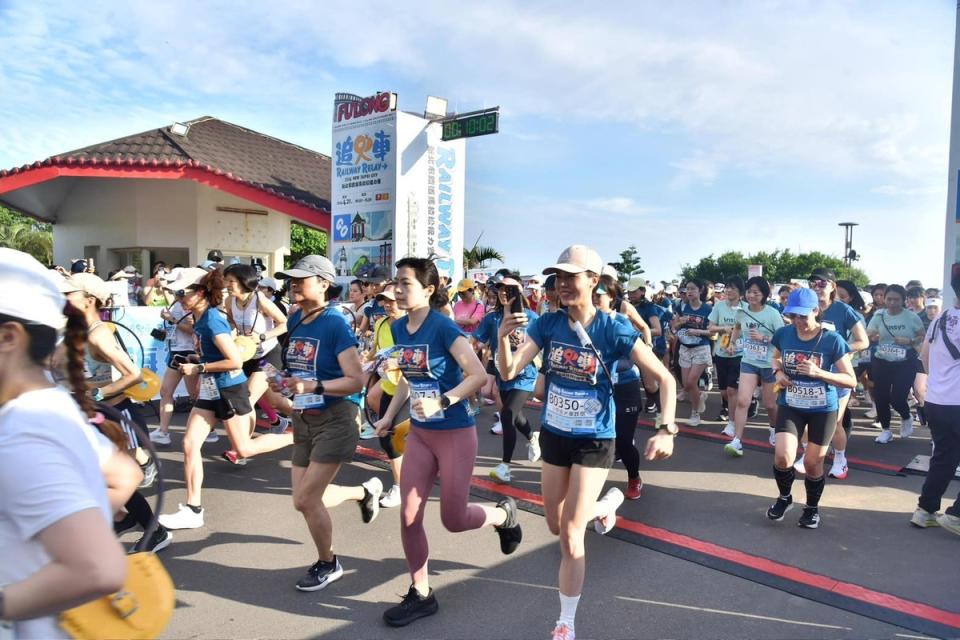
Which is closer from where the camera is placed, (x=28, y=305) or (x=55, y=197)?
(x=28, y=305)

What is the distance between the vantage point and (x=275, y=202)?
1517 cm

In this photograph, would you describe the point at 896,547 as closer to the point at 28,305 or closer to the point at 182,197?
the point at 28,305

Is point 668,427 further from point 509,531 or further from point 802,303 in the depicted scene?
point 802,303

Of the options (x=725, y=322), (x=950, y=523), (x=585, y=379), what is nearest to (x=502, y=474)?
(x=585, y=379)

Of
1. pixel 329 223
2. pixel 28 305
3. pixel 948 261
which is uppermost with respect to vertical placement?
pixel 329 223

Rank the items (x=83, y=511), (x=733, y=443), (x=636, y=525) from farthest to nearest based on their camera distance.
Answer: (x=733, y=443) < (x=636, y=525) < (x=83, y=511)

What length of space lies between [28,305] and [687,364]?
342 inches

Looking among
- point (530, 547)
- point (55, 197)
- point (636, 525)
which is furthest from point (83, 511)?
point (55, 197)

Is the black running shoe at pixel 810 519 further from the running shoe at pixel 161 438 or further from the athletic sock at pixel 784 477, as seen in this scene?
the running shoe at pixel 161 438

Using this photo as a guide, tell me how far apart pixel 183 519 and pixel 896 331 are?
8.24 meters

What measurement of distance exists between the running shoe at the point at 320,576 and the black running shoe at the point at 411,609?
0.54 m

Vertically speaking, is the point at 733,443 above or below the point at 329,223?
below

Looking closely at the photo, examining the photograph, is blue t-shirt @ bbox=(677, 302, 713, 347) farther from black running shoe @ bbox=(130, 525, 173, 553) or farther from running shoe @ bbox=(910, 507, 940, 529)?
black running shoe @ bbox=(130, 525, 173, 553)

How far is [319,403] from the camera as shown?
402cm
